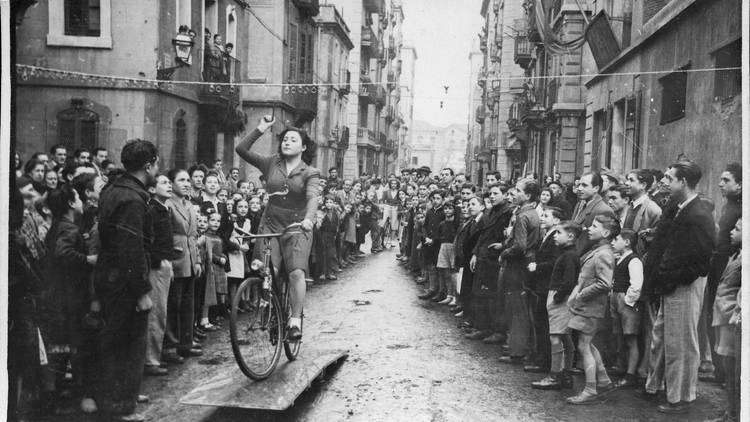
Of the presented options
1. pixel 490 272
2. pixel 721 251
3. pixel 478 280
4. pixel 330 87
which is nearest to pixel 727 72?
pixel 490 272

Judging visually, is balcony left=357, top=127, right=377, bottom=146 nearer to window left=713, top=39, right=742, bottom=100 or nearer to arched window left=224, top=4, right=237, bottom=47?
arched window left=224, top=4, right=237, bottom=47

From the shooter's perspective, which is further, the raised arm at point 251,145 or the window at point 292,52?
the window at point 292,52

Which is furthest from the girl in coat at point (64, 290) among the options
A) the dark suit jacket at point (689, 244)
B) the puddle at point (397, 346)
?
the dark suit jacket at point (689, 244)

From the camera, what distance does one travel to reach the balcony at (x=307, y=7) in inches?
1084

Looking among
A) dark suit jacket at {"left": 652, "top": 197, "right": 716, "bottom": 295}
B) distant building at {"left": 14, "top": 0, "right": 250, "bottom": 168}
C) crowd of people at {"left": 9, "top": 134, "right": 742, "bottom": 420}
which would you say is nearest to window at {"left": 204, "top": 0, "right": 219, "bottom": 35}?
distant building at {"left": 14, "top": 0, "right": 250, "bottom": 168}

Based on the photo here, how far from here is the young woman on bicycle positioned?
20.9 feet

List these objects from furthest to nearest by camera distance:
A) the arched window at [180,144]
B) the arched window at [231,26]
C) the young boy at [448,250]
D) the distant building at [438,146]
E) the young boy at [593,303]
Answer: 1. the distant building at [438,146]
2. the arched window at [231,26]
3. the arched window at [180,144]
4. the young boy at [448,250]
5. the young boy at [593,303]

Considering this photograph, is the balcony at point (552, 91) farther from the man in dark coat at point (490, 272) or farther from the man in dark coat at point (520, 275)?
the man in dark coat at point (520, 275)

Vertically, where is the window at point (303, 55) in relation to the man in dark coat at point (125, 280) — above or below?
above

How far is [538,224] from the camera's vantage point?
7.75 meters

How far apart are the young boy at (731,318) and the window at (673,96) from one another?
5.53 metres

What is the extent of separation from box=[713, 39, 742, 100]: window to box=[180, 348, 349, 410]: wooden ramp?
583 centimetres

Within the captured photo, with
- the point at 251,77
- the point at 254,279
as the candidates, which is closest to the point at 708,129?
the point at 254,279

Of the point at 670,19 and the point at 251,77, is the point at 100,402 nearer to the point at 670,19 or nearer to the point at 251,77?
the point at 670,19
